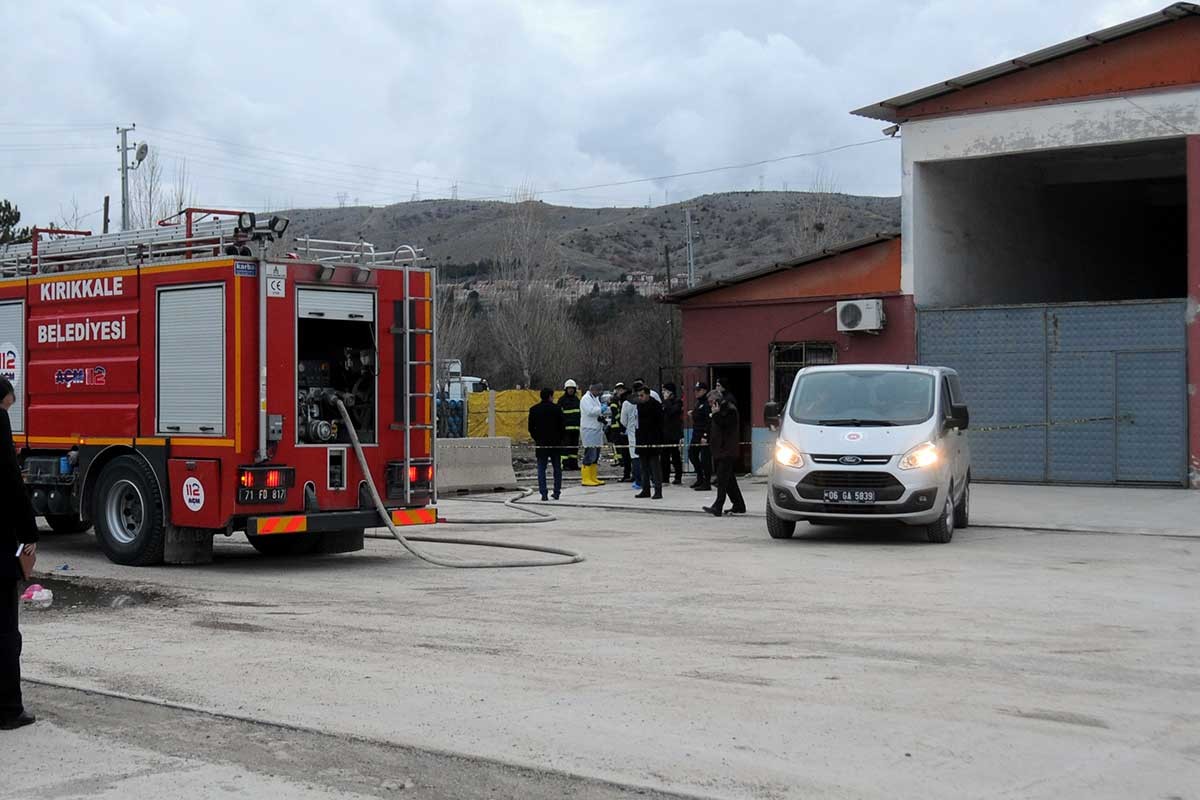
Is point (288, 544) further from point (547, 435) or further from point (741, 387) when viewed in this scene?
point (741, 387)

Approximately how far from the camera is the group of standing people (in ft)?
70.4

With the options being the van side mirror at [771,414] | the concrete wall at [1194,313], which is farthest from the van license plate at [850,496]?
the concrete wall at [1194,313]

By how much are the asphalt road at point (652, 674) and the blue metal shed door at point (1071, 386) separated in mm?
9793

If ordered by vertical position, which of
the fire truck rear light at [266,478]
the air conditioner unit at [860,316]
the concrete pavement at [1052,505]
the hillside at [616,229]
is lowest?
the concrete pavement at [1052,505]

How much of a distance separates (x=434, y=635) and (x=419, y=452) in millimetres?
4935

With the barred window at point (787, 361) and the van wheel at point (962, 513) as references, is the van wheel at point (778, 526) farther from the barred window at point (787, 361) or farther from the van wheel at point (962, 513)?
the barred window at point (787, 361)

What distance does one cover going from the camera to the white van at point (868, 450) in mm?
15547

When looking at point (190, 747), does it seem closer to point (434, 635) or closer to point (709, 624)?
point (434, 635)

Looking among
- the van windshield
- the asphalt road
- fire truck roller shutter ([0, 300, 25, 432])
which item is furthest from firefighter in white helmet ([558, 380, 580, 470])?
the asphalt road

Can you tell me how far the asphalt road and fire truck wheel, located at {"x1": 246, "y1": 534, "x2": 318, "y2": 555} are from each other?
1.20 metres

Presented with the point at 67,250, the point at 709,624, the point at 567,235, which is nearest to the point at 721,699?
the point at 709,624

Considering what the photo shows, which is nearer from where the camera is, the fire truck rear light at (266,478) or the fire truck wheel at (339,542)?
the fire truck rear light at (266,478)

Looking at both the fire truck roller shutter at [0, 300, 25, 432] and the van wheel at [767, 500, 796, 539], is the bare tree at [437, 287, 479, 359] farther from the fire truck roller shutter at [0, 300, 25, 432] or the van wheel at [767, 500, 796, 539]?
the fire truck roller shutter at [0, 300, 25, 432]

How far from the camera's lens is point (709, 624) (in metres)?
10.3
